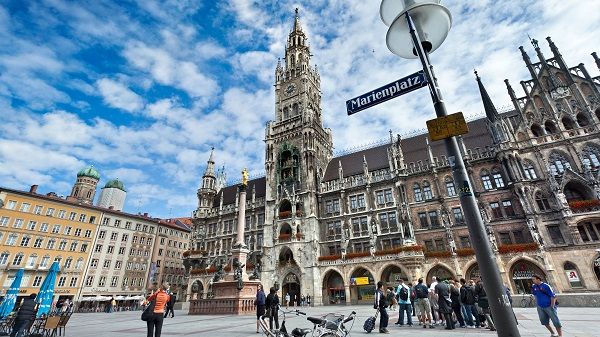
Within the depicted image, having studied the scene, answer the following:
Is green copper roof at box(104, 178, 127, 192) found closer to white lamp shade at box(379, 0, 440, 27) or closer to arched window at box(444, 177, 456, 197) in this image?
arched window at box(444, 177, 456, 197)

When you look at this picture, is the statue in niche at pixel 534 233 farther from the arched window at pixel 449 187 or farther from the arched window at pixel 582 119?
the arched window at pixel 582 119

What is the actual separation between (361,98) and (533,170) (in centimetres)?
3202

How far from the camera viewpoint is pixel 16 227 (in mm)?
41594

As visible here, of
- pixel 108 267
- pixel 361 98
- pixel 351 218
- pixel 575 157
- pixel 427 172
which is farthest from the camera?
pixel 108 267

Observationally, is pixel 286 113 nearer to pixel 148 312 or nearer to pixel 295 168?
pixel 295 168

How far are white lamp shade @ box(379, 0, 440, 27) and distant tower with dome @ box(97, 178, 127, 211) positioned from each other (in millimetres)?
98676

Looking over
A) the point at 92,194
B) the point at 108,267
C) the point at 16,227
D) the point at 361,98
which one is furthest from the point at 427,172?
the point at 92,194

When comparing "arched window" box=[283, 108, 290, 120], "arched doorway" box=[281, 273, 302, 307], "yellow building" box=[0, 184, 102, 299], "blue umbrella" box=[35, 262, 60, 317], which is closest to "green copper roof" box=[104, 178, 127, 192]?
"yellow building" box=[0, 184, 102, 299]

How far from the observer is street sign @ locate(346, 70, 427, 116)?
527cm

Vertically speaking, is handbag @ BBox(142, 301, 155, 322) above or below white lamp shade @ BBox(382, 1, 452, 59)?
below

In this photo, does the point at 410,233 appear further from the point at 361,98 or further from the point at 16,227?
the point at 16,227

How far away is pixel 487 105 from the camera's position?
34062 mm

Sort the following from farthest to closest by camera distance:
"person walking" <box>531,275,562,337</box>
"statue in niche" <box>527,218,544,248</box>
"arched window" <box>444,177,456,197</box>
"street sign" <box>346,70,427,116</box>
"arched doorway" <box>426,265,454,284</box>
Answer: "arched window" <box>444,177,456,197</box>, "arched doorway" <box>426,265,454,284</box>, "statue in niche" <box>527,218,544,248</box>, "person walking" <box>531,275,562,337</box>, "street sign" <box>346,70,427,116</box>

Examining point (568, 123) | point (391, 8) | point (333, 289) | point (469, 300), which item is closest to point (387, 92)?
point (391, 8)
